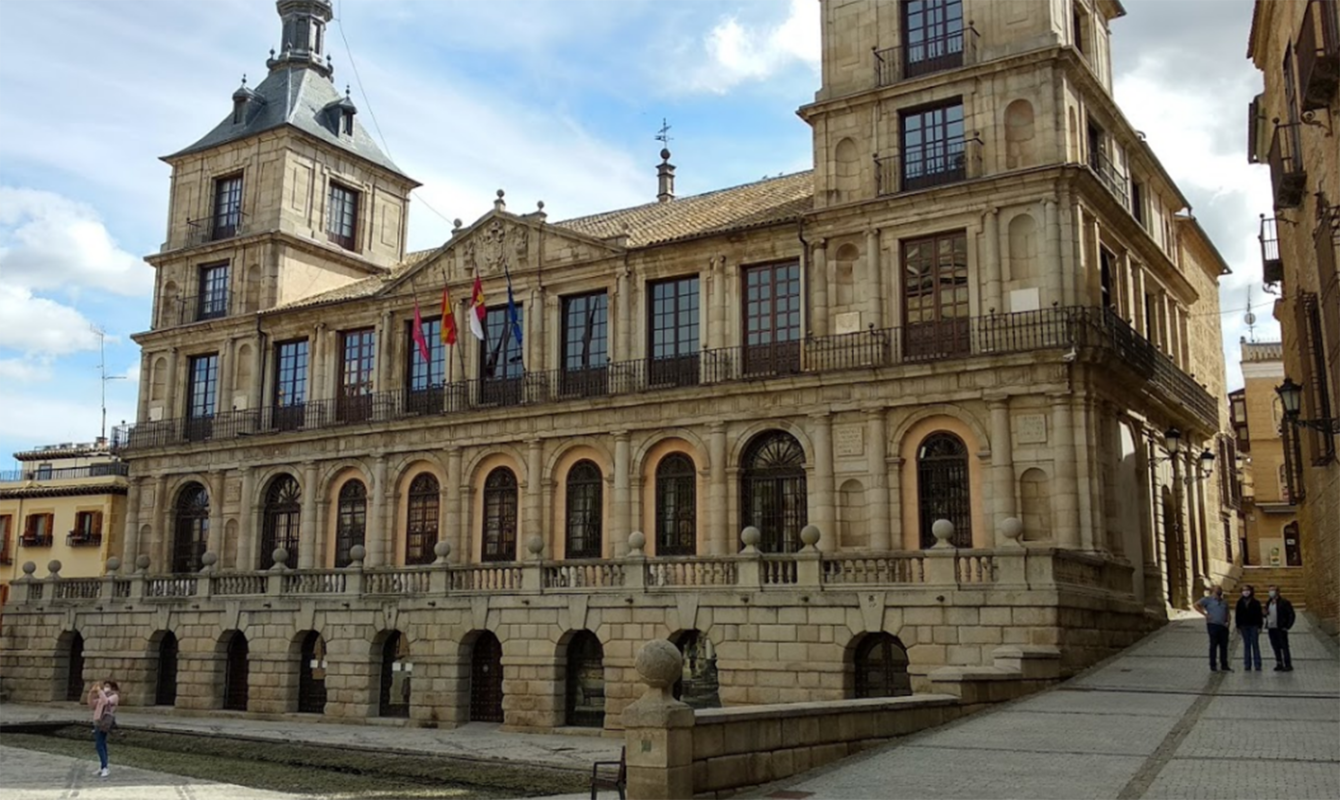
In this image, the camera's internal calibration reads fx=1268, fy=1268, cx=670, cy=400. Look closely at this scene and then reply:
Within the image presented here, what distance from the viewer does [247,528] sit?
36.4m

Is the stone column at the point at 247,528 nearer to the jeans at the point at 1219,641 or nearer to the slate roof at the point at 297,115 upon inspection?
the slate roof at the point at 297,115

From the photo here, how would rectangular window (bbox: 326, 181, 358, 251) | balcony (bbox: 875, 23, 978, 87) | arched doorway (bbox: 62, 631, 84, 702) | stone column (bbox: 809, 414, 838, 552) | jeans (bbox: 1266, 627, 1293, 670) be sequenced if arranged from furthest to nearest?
rectangular window (bbox: 326, 181, 358, 251) → arched doorway (bbox: 62, 631, 84, 702) → balcony (bbox: 875, 23, 978, 87) → stone column (bbox: 809, 414, 838, 552) → jeans (bbox: 1266, 627, 1293, 670)

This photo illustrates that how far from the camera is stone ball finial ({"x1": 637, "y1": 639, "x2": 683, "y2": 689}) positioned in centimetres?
1249

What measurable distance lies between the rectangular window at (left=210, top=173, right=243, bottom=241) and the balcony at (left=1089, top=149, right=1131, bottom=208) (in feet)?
83.9

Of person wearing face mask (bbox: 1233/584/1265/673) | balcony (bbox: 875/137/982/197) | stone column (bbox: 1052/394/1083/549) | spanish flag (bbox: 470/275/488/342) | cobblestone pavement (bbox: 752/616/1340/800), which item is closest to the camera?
cobblestone pavement (bbox: 752/616/1340/800)

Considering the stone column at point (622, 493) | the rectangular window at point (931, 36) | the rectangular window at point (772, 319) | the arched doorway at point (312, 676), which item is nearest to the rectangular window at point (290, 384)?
the arched doorway at point (312, 676)

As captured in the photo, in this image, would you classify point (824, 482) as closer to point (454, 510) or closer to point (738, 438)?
point (738, 438)

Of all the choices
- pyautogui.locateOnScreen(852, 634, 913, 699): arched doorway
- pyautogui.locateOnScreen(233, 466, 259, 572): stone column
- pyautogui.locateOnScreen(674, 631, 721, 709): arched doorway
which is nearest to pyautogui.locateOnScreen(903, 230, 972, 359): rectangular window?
pyautogui.locateOnScreen(852, 634, 913, 699): arched doorway

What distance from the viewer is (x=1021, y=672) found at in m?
19.4

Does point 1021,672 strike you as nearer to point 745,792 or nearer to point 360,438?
point 745,792

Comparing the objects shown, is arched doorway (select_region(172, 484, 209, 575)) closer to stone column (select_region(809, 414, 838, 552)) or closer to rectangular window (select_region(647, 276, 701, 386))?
rectangular window (select_region(647, 276, 701, 386))

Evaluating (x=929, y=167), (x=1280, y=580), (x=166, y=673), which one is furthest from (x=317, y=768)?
(x=1280, y=580)

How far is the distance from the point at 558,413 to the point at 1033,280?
11.9m

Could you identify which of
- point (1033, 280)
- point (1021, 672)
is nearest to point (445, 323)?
point (1033, 280)
